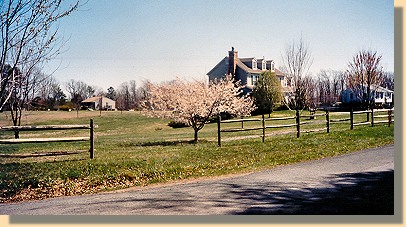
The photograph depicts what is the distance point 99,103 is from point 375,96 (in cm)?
638

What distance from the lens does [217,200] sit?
546 centimetres

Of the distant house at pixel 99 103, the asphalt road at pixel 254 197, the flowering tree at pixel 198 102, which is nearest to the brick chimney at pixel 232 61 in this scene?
the flowering tree at pixel 198 102

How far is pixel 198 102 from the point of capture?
39.1 ft

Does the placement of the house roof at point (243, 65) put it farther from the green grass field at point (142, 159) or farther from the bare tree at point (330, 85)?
the green grass field at point (142, 159)

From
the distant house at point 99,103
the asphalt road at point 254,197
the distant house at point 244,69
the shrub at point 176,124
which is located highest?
the distant house at point 244,69

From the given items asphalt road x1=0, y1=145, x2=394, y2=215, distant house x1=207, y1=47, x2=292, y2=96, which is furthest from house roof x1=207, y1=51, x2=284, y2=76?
asphalt road x1=0, y1=145, x2=394, y2=215

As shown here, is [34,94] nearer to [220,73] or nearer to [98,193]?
[98,193]

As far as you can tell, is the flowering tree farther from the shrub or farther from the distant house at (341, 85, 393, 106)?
the distant house at (341, 85, 393, 106)

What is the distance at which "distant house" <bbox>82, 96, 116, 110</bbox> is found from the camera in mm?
7257

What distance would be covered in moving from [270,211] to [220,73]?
490 cm

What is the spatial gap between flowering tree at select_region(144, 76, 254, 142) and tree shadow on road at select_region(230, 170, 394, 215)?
201 inches

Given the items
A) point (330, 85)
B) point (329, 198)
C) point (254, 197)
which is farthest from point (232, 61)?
point (329, 198)

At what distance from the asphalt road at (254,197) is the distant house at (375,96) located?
4.69 ft

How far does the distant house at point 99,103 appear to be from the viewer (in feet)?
23.8
